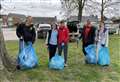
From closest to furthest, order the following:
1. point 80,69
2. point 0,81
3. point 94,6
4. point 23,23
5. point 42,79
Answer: point 0,81
point 42,79
point 23,23
point 80,69
point 94,6

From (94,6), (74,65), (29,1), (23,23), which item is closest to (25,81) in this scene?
(23,23)

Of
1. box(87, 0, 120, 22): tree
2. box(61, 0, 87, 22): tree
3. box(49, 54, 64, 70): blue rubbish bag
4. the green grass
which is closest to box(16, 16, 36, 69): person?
the green grass

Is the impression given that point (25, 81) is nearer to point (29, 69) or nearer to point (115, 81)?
point (29, 69)

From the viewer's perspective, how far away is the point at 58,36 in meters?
11.5

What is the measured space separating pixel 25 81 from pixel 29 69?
1.20 meters

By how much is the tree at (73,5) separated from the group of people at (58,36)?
29583 mm

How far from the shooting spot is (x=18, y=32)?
10922 millimetres

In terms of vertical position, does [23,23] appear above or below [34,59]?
above

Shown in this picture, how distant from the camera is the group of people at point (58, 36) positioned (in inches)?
427

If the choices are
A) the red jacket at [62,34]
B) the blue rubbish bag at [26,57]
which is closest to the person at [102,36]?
the red jacket at [62,34]

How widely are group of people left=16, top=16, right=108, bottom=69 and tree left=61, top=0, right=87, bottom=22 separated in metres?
29.6

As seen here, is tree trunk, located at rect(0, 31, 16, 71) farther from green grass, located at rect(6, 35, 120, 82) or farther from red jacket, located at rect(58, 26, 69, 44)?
red jacket, located at rect(58, 26, 69, 44)

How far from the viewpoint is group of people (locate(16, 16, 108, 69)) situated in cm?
1084

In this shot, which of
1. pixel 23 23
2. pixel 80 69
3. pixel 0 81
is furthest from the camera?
pixel 80 69
